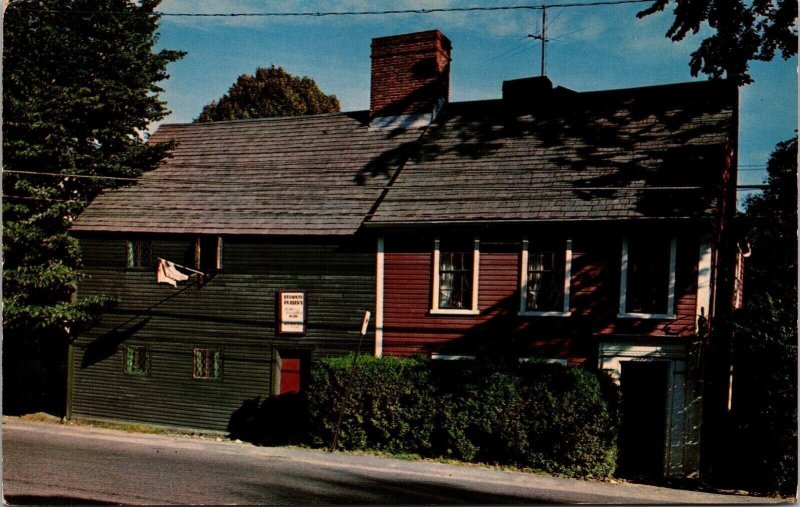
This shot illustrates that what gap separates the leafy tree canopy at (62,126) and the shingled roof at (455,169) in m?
1.36

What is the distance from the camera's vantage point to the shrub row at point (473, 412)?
49.1 feet

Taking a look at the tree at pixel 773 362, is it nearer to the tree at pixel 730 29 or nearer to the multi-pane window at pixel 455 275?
the tree at pixel 730 29

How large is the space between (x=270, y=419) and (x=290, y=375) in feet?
3.91

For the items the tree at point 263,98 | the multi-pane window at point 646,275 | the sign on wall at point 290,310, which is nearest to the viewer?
the multi-pane window at point 646,275

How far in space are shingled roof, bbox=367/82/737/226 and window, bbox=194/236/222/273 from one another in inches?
170

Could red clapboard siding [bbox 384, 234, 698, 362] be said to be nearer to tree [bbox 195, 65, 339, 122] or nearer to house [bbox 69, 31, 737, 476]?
house [bbox 69, 31, 737, 476]

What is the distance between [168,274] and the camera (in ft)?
63.4

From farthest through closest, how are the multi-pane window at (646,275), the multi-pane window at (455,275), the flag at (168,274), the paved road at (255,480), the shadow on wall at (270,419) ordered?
the flag at (168,274) < the shadow on wall at (270,419) < the multi-pane window at (455,275) < the multi-pane window at (646,275) < the paved road at (255,480)

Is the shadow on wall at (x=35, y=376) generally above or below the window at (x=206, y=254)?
below

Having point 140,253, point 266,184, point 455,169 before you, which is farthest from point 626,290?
point 140,253

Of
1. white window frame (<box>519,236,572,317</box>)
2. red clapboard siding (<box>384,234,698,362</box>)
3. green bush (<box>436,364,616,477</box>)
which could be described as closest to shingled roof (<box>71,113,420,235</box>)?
red clapboard siding (<box>384,234,698,362</box>)

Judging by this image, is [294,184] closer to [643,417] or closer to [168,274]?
[168,274]

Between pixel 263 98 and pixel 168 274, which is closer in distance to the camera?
pixel 168 274

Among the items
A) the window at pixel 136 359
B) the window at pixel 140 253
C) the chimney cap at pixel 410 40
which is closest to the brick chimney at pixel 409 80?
the chimney cap at pixel 410 40
